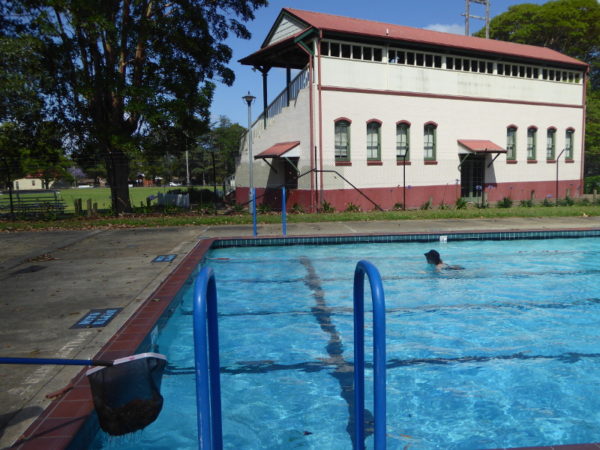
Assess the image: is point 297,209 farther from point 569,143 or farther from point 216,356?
point 569,143

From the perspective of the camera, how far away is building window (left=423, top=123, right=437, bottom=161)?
22062mm

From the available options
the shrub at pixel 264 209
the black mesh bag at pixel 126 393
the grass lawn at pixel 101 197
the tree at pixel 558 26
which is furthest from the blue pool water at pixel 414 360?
the tree at pixel 558 26

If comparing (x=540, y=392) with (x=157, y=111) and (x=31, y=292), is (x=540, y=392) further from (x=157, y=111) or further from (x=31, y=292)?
(x=157, y=111)

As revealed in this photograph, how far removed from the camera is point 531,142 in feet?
84.0

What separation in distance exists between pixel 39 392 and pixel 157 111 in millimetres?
14503

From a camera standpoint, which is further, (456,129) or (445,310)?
(456,129)

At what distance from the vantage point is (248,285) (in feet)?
28.8

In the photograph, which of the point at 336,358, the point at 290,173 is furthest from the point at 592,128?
the point at 336,358

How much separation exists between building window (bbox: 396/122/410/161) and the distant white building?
6 centimetres

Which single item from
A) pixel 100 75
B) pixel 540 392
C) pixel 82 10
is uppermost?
pixel 82 10

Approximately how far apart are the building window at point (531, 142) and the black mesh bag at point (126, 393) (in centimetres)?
2646

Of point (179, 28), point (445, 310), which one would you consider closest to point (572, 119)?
point (179, 28)

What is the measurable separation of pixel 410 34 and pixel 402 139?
4.94 m

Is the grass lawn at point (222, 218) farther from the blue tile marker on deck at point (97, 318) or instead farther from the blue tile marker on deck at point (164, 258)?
the blue tile marker on deck at point (97, 318)
